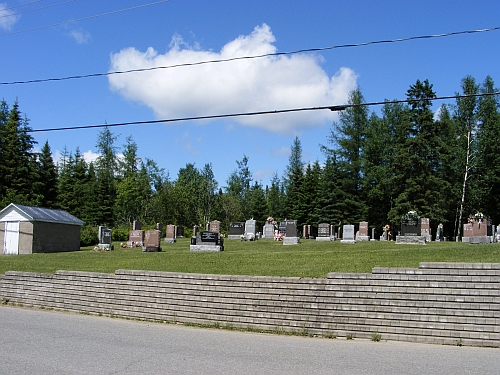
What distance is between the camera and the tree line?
4972 centimetres

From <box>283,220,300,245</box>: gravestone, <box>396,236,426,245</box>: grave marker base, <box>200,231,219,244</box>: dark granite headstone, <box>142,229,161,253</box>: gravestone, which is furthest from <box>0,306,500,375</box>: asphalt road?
<box>283,220,300,245</box>: gravestone

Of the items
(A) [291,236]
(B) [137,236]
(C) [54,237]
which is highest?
(A) [291,236]

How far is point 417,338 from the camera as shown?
9.68 m

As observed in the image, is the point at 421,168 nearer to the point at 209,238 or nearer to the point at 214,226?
the point at 214,226

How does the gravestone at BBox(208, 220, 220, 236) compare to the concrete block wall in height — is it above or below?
above

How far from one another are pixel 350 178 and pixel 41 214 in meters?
36.6

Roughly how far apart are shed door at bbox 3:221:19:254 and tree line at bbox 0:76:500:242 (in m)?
18.6

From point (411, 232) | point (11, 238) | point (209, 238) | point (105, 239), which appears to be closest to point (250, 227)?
point (105, 239)

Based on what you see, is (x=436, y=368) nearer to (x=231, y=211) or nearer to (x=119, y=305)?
(x=119, y=305)

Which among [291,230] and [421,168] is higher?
[421,168]

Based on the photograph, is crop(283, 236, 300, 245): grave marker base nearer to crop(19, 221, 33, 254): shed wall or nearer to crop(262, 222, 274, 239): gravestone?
crop(262, 222, 274, 239): gravestone

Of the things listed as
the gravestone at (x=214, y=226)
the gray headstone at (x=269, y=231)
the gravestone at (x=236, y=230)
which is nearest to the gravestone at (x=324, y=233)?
the gray headstone at (x=269, y=231)

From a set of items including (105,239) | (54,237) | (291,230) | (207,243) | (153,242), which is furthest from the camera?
(54,237)

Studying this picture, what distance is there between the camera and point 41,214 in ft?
111
